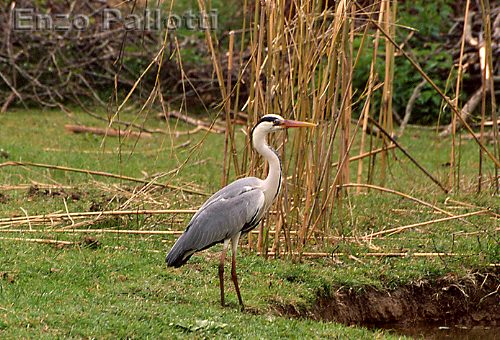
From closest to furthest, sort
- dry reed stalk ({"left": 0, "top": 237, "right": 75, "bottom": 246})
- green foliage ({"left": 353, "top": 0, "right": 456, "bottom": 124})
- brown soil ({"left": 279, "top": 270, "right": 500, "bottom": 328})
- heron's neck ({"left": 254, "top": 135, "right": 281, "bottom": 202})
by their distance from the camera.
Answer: heron's neck ({"left": 254, "top": 135, "right": 281, "bottom": 202}) < brown soil ({"left": 279, "top": 270, "right": 500, "bottom": 328}) < dry reed stalk ({"left": 0, "top": 237, "right": 75, "bottom": 246}) < green foliage ({"left": 353, "top": 0, "right": 456, "bottom": 124})

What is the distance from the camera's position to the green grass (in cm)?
525

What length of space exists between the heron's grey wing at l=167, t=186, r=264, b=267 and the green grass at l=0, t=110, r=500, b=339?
0.33 metres

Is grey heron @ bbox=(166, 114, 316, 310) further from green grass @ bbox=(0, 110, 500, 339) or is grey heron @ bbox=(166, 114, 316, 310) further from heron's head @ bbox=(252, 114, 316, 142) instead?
green grass @ bbox=(0, 110, 500, 339)

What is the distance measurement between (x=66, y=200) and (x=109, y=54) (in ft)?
19.0

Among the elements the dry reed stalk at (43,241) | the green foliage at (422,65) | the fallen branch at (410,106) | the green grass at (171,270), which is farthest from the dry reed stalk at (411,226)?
the green foliage at (422,65)

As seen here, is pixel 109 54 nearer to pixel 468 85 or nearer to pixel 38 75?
pixel 38 75

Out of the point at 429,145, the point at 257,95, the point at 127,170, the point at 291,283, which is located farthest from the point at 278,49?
the point at 429,145

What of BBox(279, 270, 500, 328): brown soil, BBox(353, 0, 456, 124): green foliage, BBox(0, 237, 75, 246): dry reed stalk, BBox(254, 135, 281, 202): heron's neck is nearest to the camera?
BBox(254, 135, 281, 202): heron's neck

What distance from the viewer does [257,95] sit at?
259 inches

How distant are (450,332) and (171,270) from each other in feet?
6.51

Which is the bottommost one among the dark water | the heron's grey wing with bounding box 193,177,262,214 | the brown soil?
the dark water

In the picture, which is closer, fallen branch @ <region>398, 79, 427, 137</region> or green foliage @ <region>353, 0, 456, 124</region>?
fallen branch @ <region>398, 79, 427, 137</region>

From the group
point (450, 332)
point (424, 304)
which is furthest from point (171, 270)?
point (450, 332)

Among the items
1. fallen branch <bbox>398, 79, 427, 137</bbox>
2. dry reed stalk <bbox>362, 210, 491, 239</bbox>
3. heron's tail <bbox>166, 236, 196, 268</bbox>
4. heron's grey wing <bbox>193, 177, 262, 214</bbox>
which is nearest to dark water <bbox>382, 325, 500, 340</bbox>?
dry reed stalk <bbox>362, 210, 491, 239</bbox>
